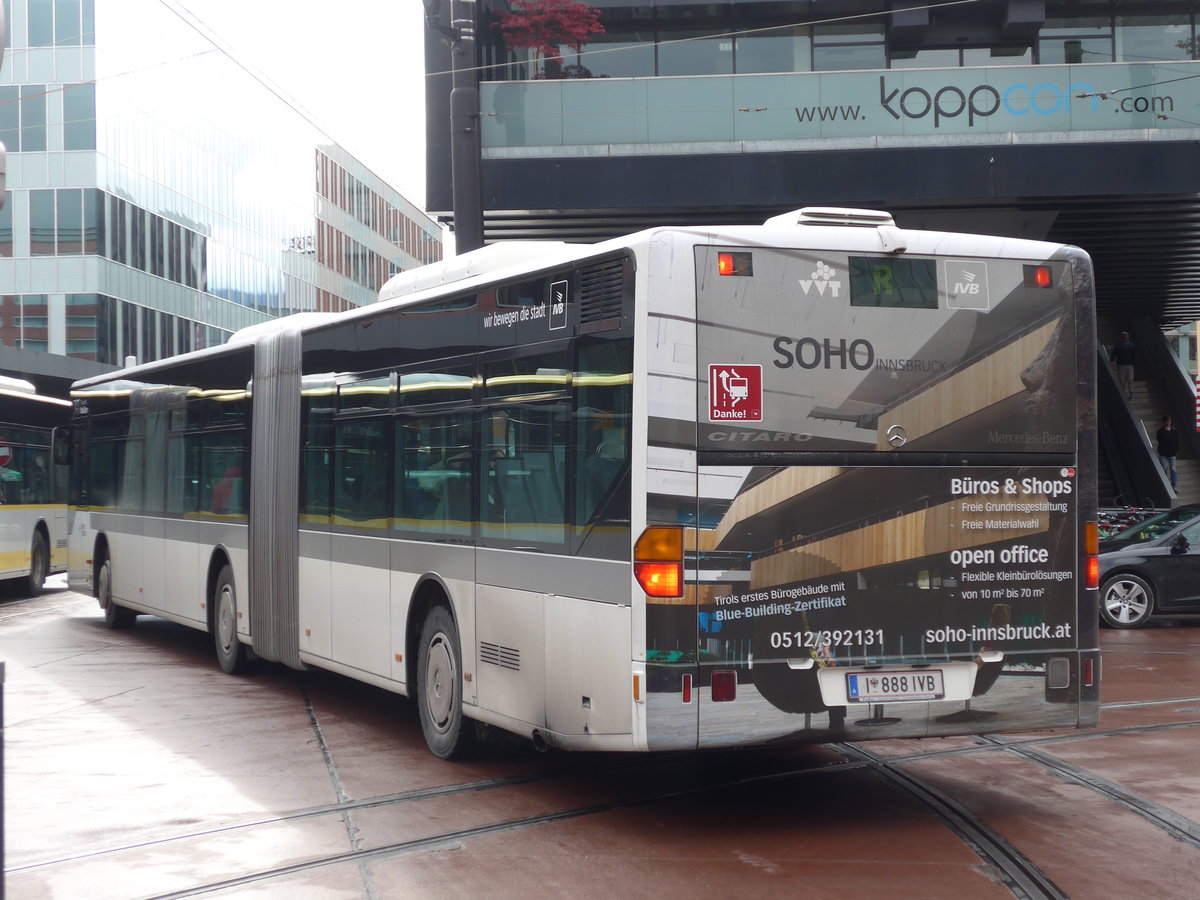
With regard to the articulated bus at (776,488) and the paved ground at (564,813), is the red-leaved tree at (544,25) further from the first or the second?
the articulated bus at (776,488)

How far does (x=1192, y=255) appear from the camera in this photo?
30.0 metres

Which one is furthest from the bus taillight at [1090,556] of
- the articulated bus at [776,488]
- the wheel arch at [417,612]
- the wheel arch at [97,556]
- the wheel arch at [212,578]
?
the wheel arch at [97,556]

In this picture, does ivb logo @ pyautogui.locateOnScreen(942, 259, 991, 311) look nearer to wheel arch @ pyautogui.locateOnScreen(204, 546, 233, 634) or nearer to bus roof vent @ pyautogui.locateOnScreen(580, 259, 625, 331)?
bus roof vent @ pyautogui.locateOnScreen(580, 259, 625, 331)

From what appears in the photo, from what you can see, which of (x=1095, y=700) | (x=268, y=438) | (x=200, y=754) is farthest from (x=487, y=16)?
(x=1095, y=700)

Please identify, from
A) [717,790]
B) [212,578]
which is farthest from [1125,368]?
[717,790]

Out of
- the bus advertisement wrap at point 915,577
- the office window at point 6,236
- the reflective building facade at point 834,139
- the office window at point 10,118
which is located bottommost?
the bus advertisement wrap at point 915,577

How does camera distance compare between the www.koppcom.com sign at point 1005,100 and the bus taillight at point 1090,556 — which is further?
the www.koppcom.com sign at point 1005,100

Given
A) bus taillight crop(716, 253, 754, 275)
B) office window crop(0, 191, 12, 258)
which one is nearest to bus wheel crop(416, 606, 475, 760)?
bus taillight crop(716, 253, 754, 275)

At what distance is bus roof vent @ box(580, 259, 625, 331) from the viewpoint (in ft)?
23.6

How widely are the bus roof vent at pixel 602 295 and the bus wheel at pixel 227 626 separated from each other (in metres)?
6.87

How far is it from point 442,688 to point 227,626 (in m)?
5.07

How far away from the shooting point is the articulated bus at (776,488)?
6.96 metres

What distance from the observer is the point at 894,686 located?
23.9 ft

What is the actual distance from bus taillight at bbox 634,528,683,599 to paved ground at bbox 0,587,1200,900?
1.16 metres
